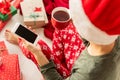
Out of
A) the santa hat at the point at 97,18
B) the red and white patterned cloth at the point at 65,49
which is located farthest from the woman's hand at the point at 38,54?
the santa hat at the point at 97,18

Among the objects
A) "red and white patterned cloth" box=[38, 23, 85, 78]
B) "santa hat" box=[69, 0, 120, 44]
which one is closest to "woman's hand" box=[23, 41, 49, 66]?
"red and white patterned cloth" box=[38, 23, 85, 78]

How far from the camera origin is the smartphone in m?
0.88

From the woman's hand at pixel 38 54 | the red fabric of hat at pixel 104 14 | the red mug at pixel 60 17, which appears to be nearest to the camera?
the red fabric of hat at pixel 104 14

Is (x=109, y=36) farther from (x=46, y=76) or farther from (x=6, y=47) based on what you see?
(x=6, y=47)

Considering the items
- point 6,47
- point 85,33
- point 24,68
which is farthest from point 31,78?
point 85,33

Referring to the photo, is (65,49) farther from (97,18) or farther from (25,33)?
(97,18)

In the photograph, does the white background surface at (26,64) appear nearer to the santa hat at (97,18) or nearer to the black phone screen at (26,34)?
the black phone screen at (26,34)

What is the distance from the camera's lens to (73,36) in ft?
2.83

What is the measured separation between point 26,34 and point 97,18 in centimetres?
Answer: 41

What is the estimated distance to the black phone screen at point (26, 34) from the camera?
2.89 feet

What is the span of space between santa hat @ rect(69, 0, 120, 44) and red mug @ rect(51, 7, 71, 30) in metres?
0.30

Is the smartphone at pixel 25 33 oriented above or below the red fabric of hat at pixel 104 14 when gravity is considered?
below

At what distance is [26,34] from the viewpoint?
885 millimetres

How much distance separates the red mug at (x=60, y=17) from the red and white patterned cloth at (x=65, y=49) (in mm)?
18
